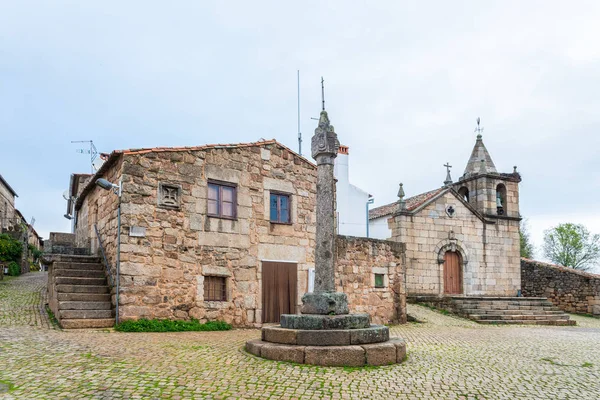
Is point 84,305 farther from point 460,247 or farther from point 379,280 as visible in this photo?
point 460,247

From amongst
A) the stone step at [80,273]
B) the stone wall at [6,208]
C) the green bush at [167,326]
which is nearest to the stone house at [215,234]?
the green bush at [167,326]

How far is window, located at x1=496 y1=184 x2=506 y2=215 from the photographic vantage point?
81.4 feet

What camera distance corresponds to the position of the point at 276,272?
560 inches

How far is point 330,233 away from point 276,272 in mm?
5124

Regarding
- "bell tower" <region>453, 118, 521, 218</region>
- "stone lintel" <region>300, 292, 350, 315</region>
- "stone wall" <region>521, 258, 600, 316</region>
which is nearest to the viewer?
"stone lintel" <region>300, 292, 350, 315</region>

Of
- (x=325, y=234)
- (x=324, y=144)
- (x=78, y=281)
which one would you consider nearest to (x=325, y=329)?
(x=325, y=234)

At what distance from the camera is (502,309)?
19312 mm

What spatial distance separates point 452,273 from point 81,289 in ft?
51.6

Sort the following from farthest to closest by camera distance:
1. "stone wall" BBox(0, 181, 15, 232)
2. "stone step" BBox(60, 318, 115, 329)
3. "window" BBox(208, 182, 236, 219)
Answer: "stone wall" BBox(0, 181, 15, 232), "window" BBox(208, 182, 236, 219), "stone step" BBox(60, 318, 115, 329)

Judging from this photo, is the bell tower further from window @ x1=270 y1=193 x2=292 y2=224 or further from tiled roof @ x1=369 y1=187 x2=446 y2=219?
window @ x1=270 y1=193 x2=292 y2=224

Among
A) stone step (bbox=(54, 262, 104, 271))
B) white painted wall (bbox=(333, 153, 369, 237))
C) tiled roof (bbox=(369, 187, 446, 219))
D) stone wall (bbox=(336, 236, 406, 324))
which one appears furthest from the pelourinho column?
white painted wall (bbox=(333, 153, 369, 237))

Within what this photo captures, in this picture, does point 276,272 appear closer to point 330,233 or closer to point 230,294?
point 230,294

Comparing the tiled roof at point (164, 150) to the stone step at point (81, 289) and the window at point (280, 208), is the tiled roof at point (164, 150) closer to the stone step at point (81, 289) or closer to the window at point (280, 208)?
the window at point (280, 208)

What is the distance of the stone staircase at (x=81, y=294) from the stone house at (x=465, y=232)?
12.8 metres
